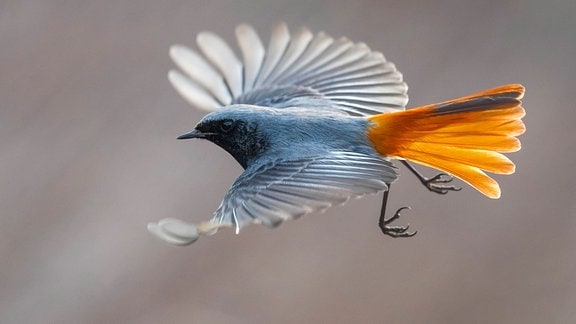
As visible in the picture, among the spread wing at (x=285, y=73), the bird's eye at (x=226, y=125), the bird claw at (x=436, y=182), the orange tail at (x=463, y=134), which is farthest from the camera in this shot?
the spread wing at (x=285, y=73)

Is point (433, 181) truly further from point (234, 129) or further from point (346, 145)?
point (234, 129)

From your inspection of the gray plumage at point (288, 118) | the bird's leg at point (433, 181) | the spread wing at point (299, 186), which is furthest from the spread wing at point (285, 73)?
the spread wing at point (299, 186)

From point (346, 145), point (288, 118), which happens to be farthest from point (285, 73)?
point (346, 145)

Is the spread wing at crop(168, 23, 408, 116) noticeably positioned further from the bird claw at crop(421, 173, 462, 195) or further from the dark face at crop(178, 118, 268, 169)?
the dark face at crop(178, 118, 268, 169)

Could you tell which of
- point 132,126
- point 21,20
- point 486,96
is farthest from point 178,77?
point 21,20

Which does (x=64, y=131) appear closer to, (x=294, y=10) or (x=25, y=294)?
(x=25, y=294)

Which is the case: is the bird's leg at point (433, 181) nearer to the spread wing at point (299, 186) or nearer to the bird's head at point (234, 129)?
the spread wing at point (299, 186)

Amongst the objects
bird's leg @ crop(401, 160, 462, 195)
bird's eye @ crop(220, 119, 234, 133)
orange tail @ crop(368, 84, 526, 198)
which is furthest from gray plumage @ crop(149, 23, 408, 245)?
bird's leg @ crop(401, 160, 462, 195)
